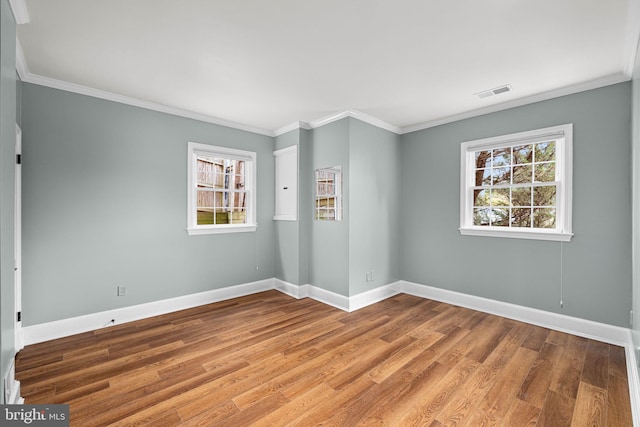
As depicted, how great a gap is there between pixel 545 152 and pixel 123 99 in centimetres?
511

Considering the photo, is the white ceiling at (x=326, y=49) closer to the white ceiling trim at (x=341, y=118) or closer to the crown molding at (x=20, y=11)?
the crown molding at (x=20, y=11)

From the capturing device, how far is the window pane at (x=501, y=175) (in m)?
3.76

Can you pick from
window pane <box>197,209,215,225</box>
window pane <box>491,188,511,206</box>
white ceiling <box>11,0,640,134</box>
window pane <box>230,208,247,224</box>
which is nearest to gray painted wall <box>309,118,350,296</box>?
white ceiling <box>11,0,640,134</box>

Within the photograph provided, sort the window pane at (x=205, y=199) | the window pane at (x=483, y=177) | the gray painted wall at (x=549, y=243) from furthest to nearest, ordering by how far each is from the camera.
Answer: the window pane at (x=205, y=199) → the window pane at (x=483, y=177) → the gray painted wall at (x=549, y=243)

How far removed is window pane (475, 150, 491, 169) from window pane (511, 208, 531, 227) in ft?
2.31

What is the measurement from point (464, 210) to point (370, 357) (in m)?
2.50

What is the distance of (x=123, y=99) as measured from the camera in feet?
11.2

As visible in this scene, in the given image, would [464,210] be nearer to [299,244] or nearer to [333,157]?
[333,157]

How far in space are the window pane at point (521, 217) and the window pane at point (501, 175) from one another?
0.39 m

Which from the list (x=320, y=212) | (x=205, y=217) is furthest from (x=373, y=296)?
(x=205, y=217)

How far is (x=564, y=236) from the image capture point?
319 centimetres

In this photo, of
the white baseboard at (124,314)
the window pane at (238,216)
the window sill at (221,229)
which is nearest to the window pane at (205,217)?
the window sill at (221,229)

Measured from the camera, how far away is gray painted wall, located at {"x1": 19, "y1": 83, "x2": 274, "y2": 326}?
294 centimetres

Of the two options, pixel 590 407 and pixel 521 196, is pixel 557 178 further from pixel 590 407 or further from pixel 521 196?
pixel 590 407
